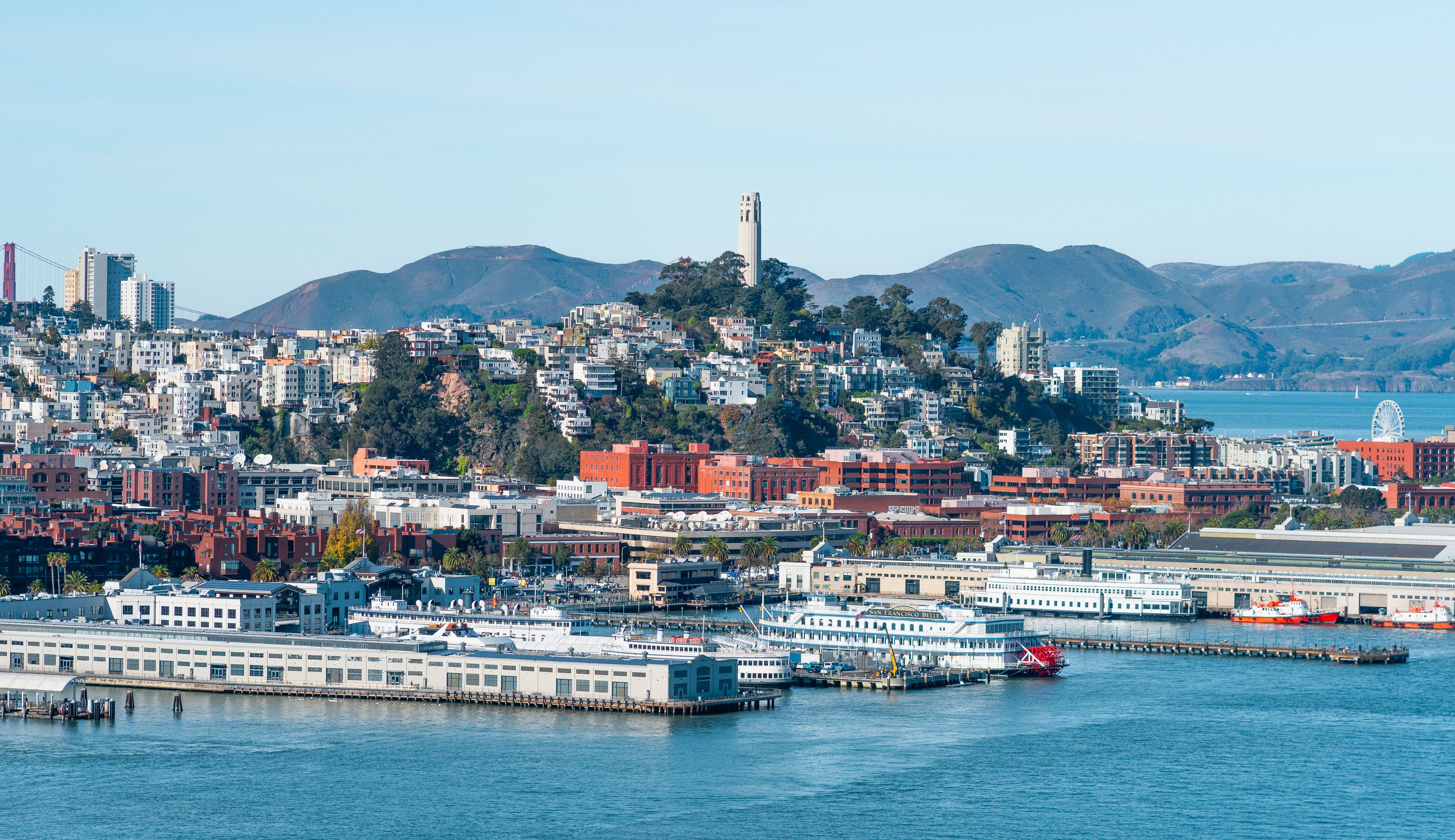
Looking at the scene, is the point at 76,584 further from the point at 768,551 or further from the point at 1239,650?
the point at 1239,650

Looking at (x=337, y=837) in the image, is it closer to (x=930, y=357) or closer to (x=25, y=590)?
(x=25, y=590)

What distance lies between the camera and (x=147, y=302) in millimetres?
84500

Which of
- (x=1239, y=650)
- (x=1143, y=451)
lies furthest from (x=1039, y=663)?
(x=1143, y=451)

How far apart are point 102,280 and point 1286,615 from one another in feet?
199

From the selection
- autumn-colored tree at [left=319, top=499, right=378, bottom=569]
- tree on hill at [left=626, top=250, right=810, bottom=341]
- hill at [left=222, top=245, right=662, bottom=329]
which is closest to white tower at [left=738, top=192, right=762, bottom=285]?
tree on hill at [left=626, top=250, right=810, bottom=341]

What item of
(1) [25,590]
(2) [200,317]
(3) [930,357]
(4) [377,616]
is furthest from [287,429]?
(2) [200,317]

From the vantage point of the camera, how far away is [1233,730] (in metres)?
24.4

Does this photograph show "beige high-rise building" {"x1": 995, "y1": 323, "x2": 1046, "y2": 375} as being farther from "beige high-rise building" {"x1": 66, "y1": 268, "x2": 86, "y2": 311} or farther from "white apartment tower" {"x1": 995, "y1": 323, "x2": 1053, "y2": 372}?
"beige high-rise building" {"x1": 66, "y1": 268, "x2": 86, "y2": 311}

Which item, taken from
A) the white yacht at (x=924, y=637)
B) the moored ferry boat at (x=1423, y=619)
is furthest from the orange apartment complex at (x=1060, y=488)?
the white yacht at (x=924, y=637)

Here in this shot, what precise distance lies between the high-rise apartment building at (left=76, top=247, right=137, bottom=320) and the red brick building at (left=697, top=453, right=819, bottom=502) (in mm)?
40747

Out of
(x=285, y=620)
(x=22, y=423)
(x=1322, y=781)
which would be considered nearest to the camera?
(x=1322, y=781)

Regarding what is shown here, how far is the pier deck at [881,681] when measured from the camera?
27.4 m

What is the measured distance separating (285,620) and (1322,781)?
13447 millimetres

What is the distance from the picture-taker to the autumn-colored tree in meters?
36.8
